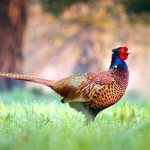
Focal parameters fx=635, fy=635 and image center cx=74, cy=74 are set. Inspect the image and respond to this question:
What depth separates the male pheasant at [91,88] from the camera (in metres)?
5.49

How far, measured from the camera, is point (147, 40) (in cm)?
3788

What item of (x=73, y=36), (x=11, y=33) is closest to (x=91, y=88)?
(x=11, y=33)

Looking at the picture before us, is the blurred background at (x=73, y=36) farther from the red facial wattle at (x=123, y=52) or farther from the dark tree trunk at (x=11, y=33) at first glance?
the red facial wattle at (x=123, y=52)

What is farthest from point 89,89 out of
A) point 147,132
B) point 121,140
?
point 121,140

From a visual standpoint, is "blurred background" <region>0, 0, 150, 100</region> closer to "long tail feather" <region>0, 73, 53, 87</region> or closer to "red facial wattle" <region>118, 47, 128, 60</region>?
"red facial wattle" <region>118, 47, 128, 60</region>

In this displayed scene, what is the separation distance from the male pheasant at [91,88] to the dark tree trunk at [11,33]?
36.1 feet

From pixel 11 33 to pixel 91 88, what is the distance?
11.6 metres

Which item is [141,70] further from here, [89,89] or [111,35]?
[89,89]

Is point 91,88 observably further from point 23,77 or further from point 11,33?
point 11,33

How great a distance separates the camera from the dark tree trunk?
1656 cm

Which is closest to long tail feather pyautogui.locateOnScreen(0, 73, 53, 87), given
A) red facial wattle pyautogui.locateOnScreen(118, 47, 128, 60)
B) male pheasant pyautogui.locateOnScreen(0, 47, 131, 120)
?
male pheasant pyautogui.locateOnScreen(0, 47, 131, 120)

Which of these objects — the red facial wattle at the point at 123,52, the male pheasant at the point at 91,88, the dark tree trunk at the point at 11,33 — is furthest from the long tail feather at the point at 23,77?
the dark tree trunk at the point at 11,33

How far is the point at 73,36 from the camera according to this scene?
1513 inches

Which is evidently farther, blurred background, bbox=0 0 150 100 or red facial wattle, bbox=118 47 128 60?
blurred background, bbox=0 0 150 100
